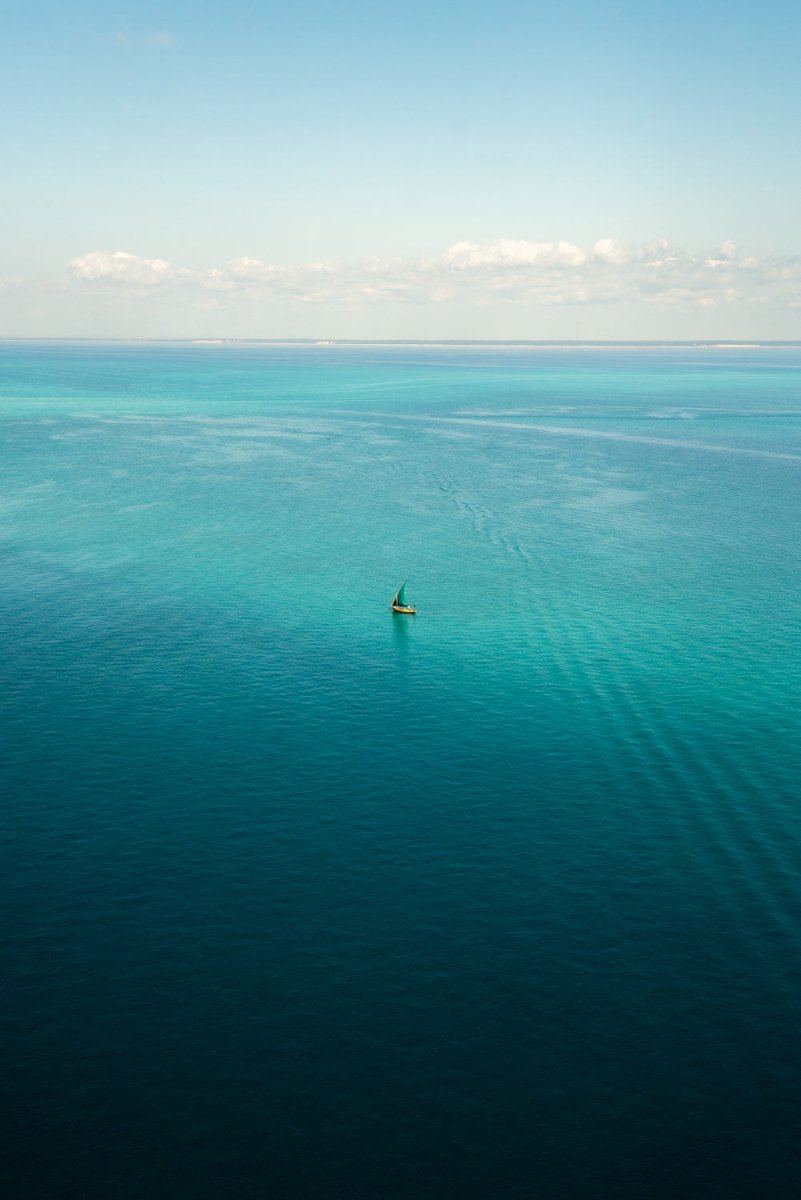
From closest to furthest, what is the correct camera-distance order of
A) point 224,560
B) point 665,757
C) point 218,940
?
1. point 218,940
2. point 665,757
3. point 224,560

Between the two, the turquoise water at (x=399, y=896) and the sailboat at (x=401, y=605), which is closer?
the turquoise water at (x=399, y=896)

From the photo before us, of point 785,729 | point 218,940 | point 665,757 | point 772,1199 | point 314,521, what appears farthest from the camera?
point 314,521

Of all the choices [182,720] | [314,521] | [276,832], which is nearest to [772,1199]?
[276,832]

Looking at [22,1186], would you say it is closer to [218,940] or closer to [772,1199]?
[218,940]

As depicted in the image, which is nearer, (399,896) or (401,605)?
(399,896)

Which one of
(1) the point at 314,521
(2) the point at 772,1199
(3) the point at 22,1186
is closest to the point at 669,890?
(2) the point at 772,1199

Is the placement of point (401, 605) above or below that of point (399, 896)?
→ above

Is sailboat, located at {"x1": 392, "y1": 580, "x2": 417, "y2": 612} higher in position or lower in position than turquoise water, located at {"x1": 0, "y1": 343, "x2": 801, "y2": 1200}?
higher

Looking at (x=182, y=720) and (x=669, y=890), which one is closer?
(x=669, y=890)

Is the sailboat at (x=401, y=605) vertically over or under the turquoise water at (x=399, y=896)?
over

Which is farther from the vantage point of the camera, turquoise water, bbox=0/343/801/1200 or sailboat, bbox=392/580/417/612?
sailboat, bbox=392/580/417/612
